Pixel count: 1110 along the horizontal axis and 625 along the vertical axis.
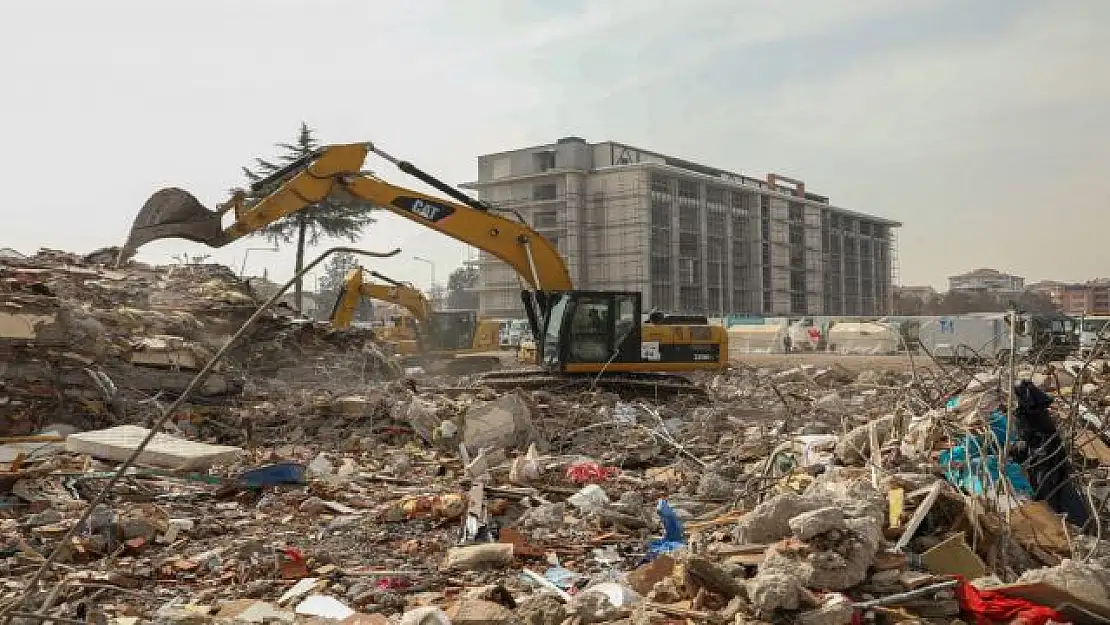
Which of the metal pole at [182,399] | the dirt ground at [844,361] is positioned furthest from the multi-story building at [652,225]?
the metal pole at [182,399]

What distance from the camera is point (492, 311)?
56.3m

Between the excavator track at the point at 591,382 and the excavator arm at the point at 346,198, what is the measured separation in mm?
1554

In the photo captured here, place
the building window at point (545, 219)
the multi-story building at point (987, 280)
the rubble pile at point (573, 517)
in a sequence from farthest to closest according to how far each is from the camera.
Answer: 1. the multi-story building at point (987, 280)
2. the building window at point (545, 219)
3. the rubble pile at point (573, 517)

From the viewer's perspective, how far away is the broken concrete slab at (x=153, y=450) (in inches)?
310

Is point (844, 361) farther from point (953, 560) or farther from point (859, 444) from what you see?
point (953, 560)

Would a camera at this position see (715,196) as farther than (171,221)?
Yes

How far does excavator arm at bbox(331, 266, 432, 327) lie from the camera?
17812mm

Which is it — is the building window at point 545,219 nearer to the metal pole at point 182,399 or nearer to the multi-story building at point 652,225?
the multi-story building at point 652,225

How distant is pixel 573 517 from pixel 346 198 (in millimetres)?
8043

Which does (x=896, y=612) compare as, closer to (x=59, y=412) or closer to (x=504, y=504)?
(x=504, y=504)

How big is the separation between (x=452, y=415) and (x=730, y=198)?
51.9 metres

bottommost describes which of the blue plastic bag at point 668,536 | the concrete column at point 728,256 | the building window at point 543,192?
the blue plastic bag at point 668,536

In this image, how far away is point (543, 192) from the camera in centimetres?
5591

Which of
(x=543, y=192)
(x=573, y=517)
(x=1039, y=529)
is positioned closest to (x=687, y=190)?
(x=543, y=192)
